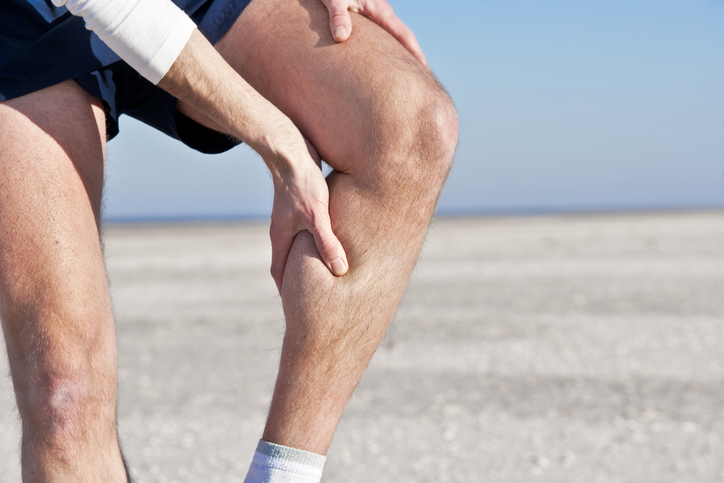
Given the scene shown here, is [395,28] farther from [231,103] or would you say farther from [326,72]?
[231,103]

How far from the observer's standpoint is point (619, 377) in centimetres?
304

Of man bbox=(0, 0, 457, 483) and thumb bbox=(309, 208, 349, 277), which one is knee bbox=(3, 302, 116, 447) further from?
thumb bbox=(309, 208, 349, 277)

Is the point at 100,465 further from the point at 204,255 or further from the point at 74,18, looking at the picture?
the point at 204,255

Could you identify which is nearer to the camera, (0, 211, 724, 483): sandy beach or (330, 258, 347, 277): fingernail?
(330, 258, 347, 277): fingernail

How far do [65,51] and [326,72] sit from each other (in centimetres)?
46

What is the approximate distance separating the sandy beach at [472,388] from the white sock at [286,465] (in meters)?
0.34

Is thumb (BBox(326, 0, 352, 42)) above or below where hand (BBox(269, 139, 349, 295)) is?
above

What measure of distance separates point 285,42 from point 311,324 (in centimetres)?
50

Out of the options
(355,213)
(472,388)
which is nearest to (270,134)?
(355,213)

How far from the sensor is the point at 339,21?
1.14m

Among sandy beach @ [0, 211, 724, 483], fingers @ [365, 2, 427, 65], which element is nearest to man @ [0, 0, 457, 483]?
fingers @ [365, 2, 427, 65]

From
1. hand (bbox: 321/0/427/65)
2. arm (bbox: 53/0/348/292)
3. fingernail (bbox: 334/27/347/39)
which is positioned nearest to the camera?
arm (bbox: 53/0/348/292)

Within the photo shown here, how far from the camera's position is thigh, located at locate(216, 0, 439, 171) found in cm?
108

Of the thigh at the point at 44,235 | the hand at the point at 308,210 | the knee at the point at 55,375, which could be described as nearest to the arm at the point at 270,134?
the hand at the point at 308,210
